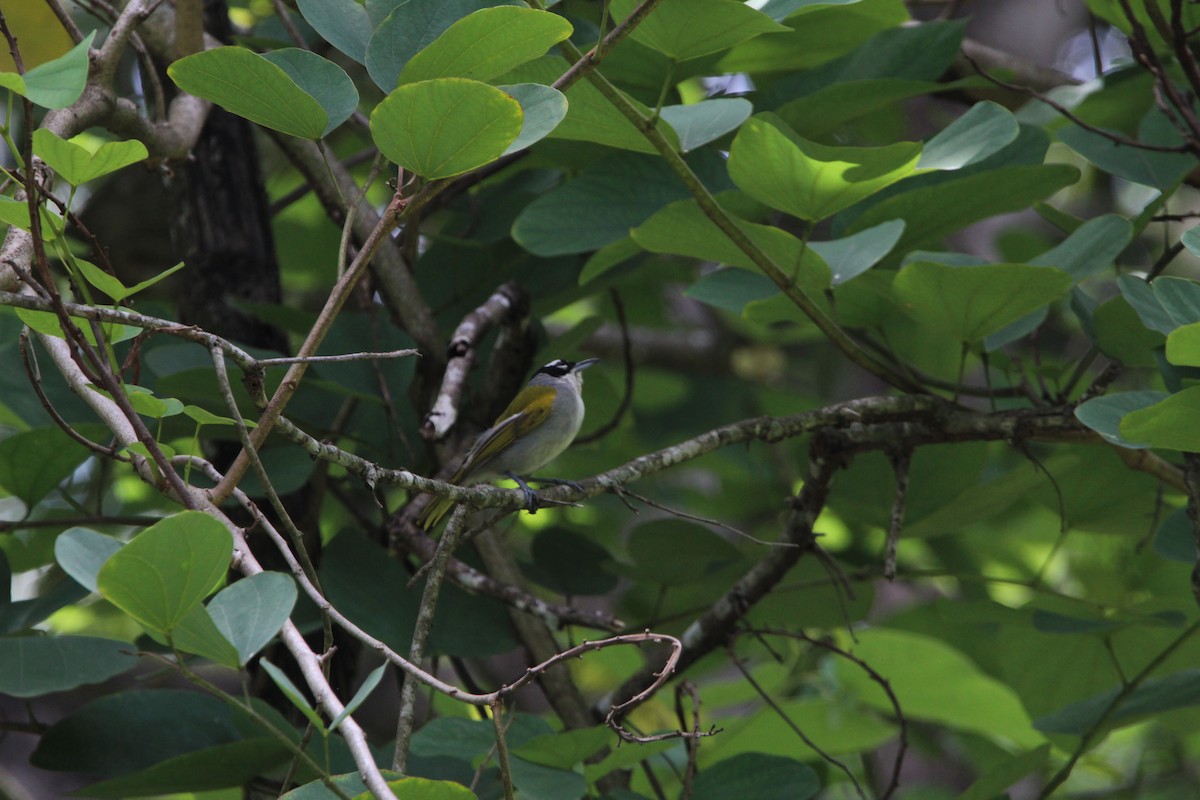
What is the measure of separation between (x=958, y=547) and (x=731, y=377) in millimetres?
1664

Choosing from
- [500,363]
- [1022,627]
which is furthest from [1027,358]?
[500,363]

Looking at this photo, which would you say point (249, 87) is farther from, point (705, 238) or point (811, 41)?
point (811, 41)

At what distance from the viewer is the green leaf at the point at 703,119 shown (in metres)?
1.95

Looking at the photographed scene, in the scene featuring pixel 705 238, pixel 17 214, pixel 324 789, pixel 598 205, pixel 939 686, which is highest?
pixel 17 214

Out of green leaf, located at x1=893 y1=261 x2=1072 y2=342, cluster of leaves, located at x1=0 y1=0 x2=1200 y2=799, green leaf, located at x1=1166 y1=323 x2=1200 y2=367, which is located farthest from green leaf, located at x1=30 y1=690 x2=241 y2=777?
green leaf, located at x1=1166 y1=323 x2=1200 y2=367

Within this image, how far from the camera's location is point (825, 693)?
3213mm

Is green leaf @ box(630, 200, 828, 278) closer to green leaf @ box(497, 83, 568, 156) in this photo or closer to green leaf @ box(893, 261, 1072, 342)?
green leaf @ box(893, 261, 1072, 342)

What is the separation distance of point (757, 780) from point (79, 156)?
1609 millimetres

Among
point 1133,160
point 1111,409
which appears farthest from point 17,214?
point 1133,160

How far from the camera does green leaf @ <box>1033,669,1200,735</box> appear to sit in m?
2.21

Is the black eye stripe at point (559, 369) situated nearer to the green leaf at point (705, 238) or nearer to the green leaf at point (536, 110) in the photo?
the green leaf at point (705, 238)

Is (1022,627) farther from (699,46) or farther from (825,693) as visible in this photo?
(699,46)

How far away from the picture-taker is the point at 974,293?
1939 mm

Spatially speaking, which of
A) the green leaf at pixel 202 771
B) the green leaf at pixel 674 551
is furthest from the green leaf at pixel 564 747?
the green leaf at pixel 674 551
